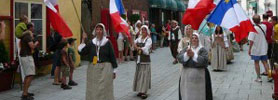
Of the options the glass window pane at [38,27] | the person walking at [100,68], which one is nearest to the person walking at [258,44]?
the person walking at [100,68]

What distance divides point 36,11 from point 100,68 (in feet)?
19.3

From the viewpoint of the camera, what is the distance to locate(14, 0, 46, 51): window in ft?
38.5

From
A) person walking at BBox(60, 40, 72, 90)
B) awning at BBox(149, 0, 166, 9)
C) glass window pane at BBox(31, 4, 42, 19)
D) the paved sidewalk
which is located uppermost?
awning at BBox(149, 0, 166, 9)

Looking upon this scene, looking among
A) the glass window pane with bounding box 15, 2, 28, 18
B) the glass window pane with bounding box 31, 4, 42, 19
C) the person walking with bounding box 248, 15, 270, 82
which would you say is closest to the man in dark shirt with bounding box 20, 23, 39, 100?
the glass window pane with bounding box 15, 2, 28, 18

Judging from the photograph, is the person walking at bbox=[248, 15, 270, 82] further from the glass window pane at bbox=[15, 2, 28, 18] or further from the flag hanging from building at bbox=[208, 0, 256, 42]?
the glass window pane at bbox=[15, 2, 28, 18]

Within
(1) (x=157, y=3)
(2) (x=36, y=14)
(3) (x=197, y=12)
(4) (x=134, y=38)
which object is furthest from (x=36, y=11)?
(1) (x=157, y=3)

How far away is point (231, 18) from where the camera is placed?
6559mm

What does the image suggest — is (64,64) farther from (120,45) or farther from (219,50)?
(219,50)

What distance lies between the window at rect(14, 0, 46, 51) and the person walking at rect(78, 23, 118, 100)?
4.87 m

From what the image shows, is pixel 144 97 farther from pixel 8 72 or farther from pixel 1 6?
pixel 1 6

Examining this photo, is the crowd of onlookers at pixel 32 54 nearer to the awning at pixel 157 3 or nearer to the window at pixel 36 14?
the window at pixel 36 14

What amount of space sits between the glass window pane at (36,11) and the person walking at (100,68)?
5.28m

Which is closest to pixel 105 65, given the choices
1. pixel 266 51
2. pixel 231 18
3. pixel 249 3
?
pixel 231 18

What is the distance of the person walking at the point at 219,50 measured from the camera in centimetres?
1362
